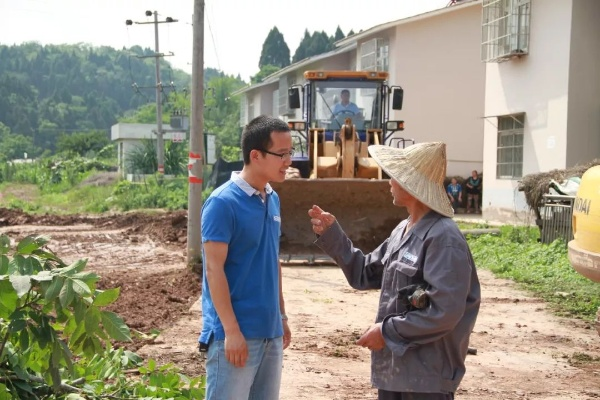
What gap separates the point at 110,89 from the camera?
475 ft

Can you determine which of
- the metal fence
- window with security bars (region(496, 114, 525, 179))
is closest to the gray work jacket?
the metal fence

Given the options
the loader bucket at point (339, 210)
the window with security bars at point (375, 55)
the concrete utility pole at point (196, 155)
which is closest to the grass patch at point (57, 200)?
the window with security bars at point (375, 55)

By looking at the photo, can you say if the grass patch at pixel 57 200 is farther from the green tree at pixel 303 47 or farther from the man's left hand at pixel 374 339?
the green tree at pixel 303 47

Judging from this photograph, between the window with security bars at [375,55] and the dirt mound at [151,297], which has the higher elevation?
the window with security bars at [375,55]

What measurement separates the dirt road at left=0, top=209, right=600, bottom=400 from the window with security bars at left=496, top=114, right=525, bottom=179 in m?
9.63

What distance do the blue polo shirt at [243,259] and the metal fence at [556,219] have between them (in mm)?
11548

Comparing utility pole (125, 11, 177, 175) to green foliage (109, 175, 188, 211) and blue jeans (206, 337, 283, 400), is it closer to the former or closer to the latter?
green foliage (109, 175, 188, 211)

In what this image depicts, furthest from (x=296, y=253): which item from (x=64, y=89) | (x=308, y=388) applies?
(x=64, y=89)

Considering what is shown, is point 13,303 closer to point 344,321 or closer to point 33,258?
point 33,258

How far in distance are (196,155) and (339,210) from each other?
7.63ft

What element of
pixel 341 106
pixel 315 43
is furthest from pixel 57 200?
pixel 315 43

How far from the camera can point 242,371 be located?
3.86 metres

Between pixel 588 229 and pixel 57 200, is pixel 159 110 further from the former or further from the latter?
pixel 588 229

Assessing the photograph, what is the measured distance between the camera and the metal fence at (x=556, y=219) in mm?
15020
